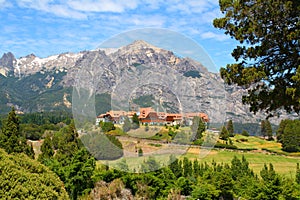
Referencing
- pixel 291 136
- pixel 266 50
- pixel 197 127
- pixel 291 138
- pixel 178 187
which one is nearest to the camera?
pixel 197 127

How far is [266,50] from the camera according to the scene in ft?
22.8

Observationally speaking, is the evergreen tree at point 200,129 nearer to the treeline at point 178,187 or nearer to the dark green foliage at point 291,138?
the treeline at point 178,187

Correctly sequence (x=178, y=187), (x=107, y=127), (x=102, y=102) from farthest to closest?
(x=178, y=187) → (x=102, y=102) → (x=107, y=127)

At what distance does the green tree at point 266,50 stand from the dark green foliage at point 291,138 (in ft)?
143

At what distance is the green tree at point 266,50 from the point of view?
20.8ft

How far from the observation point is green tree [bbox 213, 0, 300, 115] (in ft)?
20.8

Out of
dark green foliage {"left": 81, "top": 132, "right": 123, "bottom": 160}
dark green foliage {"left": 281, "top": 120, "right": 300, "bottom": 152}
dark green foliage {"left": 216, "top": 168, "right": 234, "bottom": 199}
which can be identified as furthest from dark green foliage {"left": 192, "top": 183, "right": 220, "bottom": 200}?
dark green foliage {"left": 281, "top": 120, "right": 300, "bottom": 152}

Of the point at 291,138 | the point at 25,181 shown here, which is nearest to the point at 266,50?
the point at 25,181

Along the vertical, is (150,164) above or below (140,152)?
below

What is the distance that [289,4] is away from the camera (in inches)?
240

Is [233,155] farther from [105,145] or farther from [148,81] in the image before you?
[105,145]

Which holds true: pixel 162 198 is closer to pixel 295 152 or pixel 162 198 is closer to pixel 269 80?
pixel 269 80

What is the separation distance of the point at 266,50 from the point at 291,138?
4501 centimetres

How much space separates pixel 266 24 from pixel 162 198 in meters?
12.1
